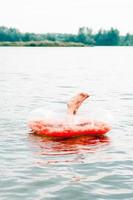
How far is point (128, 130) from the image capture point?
1855 centimetres

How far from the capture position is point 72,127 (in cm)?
1683

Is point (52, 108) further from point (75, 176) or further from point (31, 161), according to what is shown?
point (75, 176)

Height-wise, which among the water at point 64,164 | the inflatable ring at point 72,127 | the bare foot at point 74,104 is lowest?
the water at point 64,164

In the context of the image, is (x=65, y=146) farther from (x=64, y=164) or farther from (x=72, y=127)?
(x=64, y=164)

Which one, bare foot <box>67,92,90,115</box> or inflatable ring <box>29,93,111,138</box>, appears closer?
inflatable ring <box>29,93,111,138</box>

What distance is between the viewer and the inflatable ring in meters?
16.8

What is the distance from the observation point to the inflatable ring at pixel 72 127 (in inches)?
660

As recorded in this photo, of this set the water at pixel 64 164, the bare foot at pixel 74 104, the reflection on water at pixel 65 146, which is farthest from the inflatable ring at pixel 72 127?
the water at pixel 64 164

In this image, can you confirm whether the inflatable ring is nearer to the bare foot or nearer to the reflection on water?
the bare foot

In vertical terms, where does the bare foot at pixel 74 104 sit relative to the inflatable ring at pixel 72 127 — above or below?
above

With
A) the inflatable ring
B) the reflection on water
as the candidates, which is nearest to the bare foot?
the inflatable ring

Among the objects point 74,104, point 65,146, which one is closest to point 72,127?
point 74,104

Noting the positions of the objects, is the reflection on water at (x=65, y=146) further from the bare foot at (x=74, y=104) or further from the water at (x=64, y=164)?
the bare foot at (x=74, y=104)

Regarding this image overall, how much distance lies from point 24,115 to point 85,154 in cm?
751
